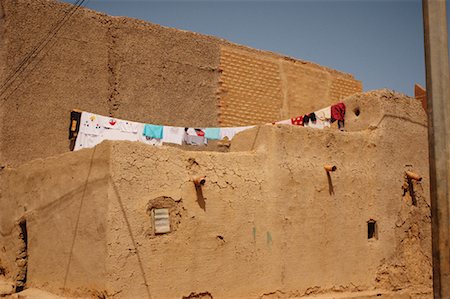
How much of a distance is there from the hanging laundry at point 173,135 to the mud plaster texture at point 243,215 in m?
2.79

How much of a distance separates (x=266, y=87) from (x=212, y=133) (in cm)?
279

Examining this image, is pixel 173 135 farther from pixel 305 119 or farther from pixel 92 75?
pixel 305 119

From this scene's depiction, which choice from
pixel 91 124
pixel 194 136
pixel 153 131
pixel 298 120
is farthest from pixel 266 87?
pixel 91 124

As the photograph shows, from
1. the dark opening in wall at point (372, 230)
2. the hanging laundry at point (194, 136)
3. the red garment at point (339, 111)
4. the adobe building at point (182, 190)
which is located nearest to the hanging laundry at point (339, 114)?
the red garment at point (339, 111)

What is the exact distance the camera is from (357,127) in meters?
9.35

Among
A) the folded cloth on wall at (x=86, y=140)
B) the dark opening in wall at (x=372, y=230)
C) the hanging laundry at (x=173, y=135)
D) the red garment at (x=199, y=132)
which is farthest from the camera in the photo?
the red garment at (x=199, y=132)

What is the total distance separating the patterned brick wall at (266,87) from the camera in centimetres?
1262

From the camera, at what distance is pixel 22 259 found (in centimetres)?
787

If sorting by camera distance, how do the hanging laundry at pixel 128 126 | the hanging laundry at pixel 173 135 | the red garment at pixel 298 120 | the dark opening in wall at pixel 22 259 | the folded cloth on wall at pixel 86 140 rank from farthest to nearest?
1. the red garment at pixel 298 120
2. the hanging laundry at pixel 173 135
3. the hanging laundry at pixel 128 126
4. the folded cloth on wall at pixel 86 140
5. the dark opening in wall at pixel 22 259

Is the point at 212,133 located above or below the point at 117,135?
above

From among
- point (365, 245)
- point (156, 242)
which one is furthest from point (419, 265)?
point (156, 242)

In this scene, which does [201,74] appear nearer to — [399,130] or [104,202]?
[399,130]

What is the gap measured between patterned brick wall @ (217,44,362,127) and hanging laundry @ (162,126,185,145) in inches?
67.0

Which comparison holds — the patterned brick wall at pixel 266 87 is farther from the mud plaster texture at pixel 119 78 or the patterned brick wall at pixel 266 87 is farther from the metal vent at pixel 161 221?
the metal vent at pixel 161 221
